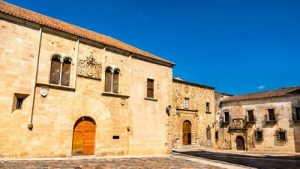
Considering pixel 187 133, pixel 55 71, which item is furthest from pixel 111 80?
pixel 187 133

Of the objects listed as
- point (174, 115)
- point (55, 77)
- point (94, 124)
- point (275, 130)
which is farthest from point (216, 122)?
point (55, 77)

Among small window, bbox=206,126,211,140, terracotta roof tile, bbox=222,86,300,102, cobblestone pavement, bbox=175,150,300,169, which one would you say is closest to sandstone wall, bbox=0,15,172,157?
cobblestone pavement, bbox=175,150,300,169

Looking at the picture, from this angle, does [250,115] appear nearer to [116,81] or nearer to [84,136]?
[116,81]

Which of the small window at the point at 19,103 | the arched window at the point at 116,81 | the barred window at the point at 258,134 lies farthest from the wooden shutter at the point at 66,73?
the barred window at the point at 258,134

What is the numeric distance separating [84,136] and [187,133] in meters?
14.5

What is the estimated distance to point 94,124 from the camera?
14.7 metres

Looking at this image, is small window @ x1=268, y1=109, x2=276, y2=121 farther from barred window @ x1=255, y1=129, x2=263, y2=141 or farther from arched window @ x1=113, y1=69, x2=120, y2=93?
arched window @ x1=113, y1=69, x2=120, y2=93

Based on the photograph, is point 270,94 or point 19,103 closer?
point 19,103

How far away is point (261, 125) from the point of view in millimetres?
28438

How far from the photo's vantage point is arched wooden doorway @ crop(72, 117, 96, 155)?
13.9 meters

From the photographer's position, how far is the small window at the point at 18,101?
12.0m

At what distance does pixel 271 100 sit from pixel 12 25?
1037 inches

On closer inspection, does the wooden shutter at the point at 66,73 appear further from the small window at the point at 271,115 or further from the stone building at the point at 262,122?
the small window at the point at 271,115

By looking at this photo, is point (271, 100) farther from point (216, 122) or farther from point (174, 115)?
point (174, 115)
